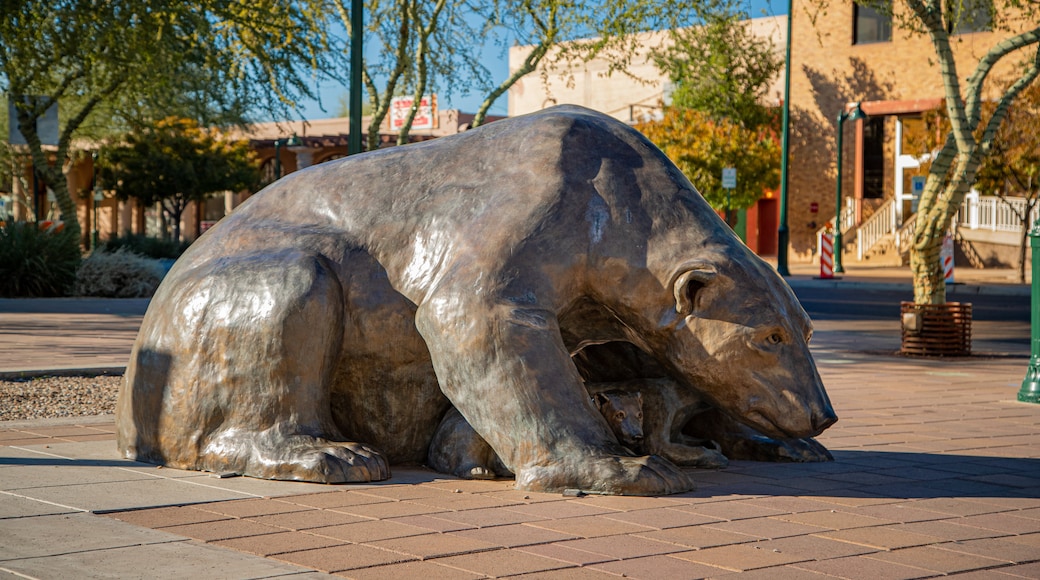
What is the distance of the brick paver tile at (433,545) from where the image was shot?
421 centimetres

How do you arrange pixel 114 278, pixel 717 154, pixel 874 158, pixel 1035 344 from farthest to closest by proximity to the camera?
pixel 874 158 < pixel 717 154 < pixel 114 278 < pixel 1035 344

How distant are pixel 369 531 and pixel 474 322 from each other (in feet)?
3.76

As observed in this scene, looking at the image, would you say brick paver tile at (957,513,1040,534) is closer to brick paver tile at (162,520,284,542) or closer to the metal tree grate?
brick paver tile at (162,520,284,542)

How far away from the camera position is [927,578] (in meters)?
3.97

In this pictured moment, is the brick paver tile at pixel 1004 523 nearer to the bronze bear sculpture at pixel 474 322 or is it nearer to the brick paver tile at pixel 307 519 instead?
the bronze bear sculpture at pixel 474 322

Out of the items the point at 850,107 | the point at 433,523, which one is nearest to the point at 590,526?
the point at 433,523

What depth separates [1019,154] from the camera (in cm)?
2884

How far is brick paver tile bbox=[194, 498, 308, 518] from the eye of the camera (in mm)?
4828

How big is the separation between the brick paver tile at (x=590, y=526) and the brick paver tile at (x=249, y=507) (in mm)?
1018

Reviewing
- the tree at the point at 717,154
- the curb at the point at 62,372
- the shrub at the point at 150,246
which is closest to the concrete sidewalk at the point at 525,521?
the curb at the point at 62,372

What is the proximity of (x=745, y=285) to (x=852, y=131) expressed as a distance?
38.1 m

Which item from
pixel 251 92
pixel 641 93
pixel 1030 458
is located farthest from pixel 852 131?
pixel 1030 458

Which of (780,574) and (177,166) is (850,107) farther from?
(780,574)

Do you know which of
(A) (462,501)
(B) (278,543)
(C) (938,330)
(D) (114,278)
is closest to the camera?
(B) (278,543)
